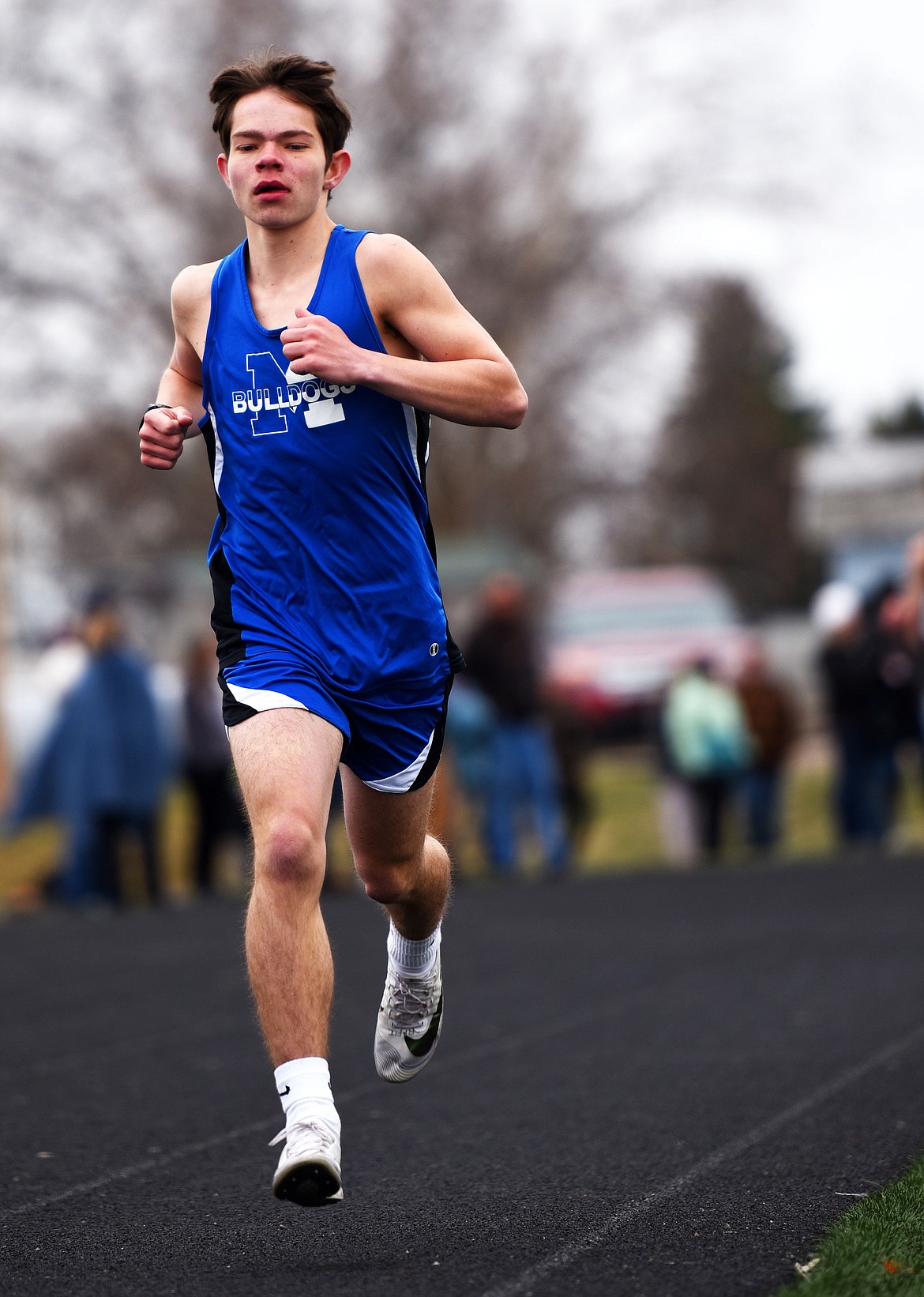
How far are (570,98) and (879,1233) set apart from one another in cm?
2631

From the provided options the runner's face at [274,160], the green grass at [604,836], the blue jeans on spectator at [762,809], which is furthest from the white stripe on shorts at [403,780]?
the blue jeans on spectator at [762,809]

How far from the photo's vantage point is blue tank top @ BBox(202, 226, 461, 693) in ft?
14.6

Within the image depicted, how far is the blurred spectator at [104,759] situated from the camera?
13.5 m

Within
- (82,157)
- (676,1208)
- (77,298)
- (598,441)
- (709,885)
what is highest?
(82,157)

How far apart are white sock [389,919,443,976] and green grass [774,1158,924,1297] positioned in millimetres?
1210

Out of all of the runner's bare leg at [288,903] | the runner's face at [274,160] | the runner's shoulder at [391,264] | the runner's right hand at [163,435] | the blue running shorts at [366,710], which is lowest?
the runner's bare leg at [288,903]

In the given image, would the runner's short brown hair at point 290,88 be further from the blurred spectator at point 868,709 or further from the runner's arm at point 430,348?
the blurred spectator at point 868,709

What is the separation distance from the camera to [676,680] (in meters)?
16.3

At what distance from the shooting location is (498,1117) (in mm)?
5820

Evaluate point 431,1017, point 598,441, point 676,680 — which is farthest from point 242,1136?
point 598,441

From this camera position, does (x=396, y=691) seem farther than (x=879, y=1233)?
Yes

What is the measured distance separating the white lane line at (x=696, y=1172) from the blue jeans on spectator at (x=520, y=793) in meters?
8.13

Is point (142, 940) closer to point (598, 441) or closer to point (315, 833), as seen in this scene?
point (315, 833)

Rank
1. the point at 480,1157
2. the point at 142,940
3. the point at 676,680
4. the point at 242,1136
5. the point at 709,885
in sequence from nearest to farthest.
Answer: the point at 480,1157 → the point at 242,1136 → the point at 142,940 → the point at 709,885 → the point at 676,680
